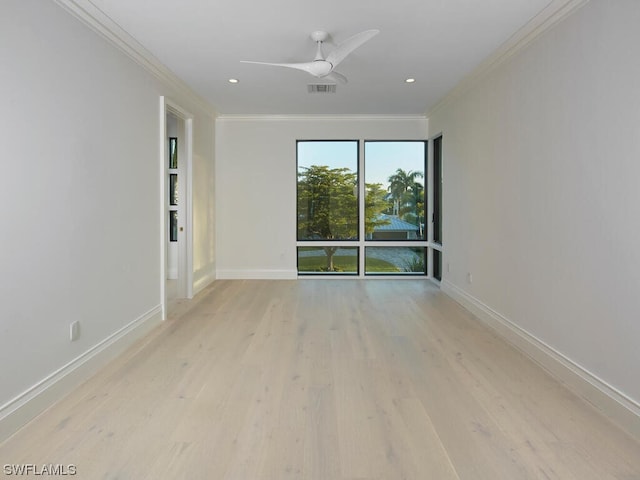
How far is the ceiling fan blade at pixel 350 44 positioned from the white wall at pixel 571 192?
1.32 meters

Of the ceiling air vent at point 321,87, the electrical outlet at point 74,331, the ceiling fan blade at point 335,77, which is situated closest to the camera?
the electrical outlet at point 74,331

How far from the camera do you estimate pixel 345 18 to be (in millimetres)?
2881

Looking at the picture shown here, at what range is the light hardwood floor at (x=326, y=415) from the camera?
1.76 meters

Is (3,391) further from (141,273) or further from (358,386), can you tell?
(358,386)

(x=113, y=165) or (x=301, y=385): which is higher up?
(x=113, y=165)

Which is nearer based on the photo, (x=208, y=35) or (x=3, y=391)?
(x=3, y=391)

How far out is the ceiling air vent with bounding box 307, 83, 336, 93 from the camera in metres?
4.33

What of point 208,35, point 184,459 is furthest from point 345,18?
point 184,459

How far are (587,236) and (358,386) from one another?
67.6 inches

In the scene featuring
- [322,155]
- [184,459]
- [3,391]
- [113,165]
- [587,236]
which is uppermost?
[322,155]

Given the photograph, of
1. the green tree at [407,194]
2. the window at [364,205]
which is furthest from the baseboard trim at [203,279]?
the green tree at [407,194]

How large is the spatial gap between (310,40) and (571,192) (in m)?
2.32

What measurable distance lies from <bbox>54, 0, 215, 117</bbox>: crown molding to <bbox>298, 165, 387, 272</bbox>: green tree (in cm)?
239

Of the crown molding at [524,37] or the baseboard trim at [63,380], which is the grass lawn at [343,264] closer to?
the crown molding at [524,37]
